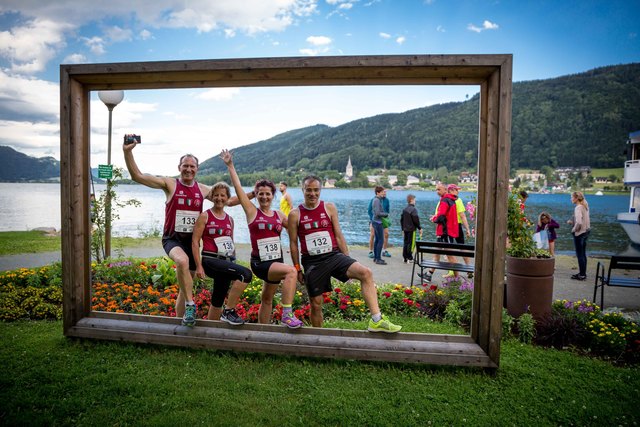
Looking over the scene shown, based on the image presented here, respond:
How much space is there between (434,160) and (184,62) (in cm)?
3531

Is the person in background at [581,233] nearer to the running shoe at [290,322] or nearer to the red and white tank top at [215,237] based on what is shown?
the running shoe at [290,322]

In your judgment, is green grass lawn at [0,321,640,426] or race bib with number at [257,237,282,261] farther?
race bib with number at [257,237,282,261]

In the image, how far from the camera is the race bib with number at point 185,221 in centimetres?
485

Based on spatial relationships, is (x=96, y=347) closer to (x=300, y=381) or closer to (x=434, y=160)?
(x=300, y=381)

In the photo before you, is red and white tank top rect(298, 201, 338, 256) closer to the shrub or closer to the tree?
the shrub

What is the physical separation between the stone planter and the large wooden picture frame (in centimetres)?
146

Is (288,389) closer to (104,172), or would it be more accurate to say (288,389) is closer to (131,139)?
(131,139)

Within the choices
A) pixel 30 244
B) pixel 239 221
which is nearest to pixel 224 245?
pixel 30 244

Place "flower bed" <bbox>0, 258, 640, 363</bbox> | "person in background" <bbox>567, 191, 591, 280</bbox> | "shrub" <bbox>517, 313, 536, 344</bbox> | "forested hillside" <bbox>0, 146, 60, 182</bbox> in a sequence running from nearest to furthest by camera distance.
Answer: "flower bed" <bbox>0, 258, 640, 363</bbox>
"shrub" <bbox>517, 313, 536, 344</bbox>
"person in background" <bbox>567, 191, 591, 280</bbox>
"forested hillside" <bbox>0, 146, 60, 182</bbox>

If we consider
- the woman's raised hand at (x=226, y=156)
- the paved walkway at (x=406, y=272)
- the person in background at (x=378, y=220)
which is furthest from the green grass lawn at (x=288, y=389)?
the person in background at (x=378, y=220)

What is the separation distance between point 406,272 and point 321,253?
622cm

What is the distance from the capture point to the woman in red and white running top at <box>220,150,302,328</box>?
4.46 metres

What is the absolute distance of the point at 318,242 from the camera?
179 inches

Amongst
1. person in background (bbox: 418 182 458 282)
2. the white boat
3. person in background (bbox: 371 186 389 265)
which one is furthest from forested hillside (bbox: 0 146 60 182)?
the white boat
